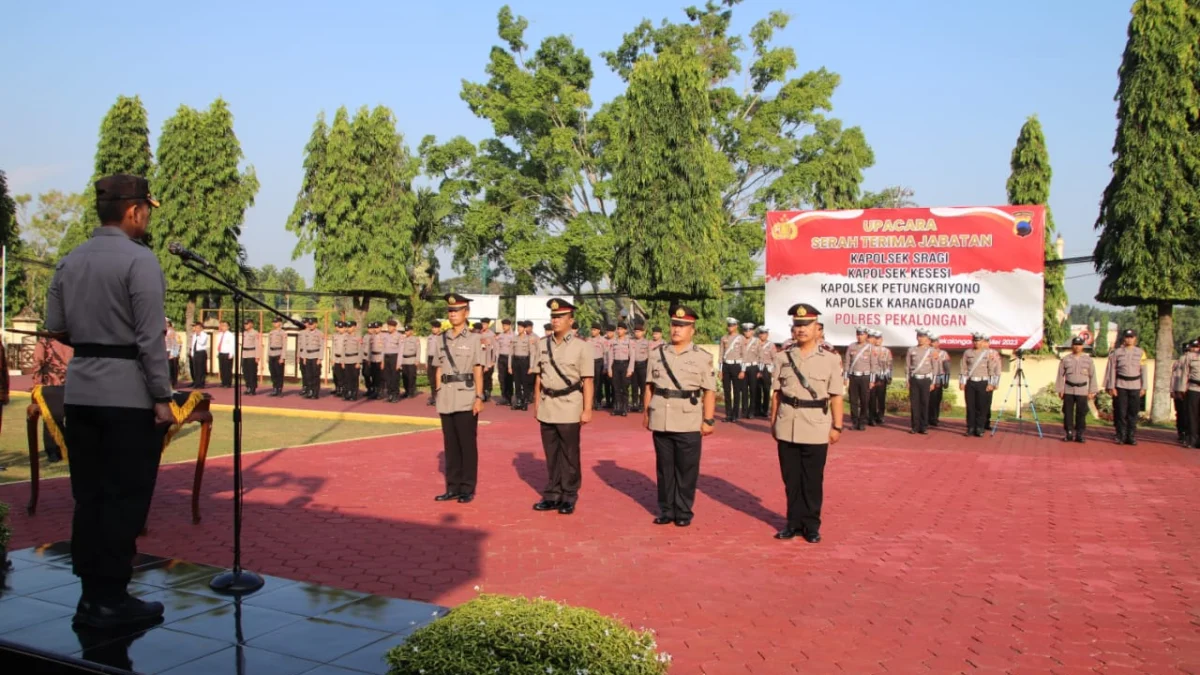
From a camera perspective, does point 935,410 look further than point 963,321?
No

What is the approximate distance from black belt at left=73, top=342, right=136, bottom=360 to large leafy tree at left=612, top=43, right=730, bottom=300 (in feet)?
54.3

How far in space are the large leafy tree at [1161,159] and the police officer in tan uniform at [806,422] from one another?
12453mm

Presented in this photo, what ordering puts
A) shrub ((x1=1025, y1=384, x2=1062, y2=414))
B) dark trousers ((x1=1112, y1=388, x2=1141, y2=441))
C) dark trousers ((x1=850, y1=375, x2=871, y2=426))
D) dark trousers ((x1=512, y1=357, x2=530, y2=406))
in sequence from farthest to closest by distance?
shrub ((x1=1025, y1=384, x2=1062, y2=414)), dark trousers ((x1=512, y1=357, x2=530, y2=406)), dark trousers ((x1=850, y1=375, x2=871, y2=426)), dark trousers ((x1=1112, y1=388, x2=1141, y2=441))

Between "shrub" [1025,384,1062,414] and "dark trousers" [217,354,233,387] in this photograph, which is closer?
"shrub" [1025,384,1062,414]

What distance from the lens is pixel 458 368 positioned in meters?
8.36

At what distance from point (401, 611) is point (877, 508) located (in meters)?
5.34

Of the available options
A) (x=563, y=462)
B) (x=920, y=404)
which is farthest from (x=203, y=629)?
(x=920, y=404)

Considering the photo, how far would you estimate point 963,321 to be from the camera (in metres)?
19.4

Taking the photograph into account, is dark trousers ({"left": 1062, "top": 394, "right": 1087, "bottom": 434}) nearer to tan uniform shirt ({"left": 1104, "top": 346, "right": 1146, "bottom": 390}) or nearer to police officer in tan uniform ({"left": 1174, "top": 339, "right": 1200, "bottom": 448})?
tan uniform shirt ({"left": 1104, "top": 346, "right": 1146, "bottom": 390})

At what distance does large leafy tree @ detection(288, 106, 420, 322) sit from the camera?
85.3ft

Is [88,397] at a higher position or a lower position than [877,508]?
higher

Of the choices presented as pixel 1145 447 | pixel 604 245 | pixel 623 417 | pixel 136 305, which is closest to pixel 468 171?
pixel 604 245

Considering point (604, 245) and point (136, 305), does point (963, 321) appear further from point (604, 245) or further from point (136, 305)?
point (136, 305)

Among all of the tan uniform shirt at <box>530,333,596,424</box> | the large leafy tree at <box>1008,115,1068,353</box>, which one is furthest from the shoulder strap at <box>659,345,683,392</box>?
the large leafy tree at <box>1008,115,1068,353</box>
